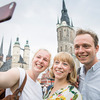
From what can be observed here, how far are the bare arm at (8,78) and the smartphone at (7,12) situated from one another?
1.88 ft

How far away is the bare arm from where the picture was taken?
3.82 feet

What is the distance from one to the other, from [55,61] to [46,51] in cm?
31

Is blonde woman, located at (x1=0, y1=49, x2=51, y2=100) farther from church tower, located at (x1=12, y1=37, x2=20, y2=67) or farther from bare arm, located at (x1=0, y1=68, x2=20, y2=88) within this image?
church tower, located at (x1=12, y1=37, x2=20, y2=67)

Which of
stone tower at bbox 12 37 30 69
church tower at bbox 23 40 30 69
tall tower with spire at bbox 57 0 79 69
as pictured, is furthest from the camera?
church tower at bbox 23 40 30 69

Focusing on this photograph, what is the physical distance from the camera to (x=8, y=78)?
121 cm

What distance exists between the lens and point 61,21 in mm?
40469

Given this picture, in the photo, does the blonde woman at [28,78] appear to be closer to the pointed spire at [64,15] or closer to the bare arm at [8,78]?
the bare arm at [8,78]

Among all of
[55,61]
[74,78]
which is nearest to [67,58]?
[55,61]

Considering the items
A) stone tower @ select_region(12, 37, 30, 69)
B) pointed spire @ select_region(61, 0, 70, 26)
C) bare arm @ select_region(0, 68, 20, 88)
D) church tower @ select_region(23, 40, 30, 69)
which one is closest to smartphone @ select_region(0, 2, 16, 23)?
bare arm @ select_region(0, 68, 20, 88)

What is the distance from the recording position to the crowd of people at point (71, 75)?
1.42m

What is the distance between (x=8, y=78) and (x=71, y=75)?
94 cm

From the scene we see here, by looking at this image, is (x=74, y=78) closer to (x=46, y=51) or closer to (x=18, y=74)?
(x=46, y=51)

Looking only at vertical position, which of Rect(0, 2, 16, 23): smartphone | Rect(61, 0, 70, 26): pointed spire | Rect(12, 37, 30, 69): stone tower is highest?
Rect(61, 0, 70, 26): pointed spire

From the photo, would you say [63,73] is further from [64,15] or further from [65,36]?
[64,15]
